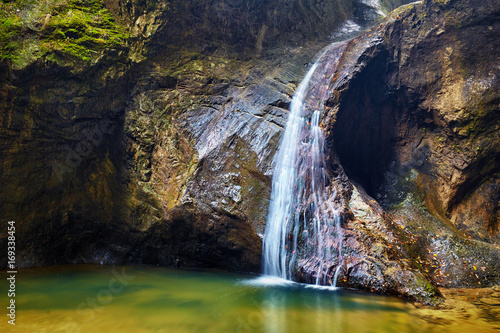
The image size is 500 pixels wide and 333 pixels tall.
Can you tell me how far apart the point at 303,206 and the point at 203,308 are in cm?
315

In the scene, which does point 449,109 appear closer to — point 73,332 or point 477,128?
point 477,128

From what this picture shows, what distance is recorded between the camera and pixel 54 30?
7898 millimetres

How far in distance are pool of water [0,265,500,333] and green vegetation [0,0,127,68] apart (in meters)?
5.30

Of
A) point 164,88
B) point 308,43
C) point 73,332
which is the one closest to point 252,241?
point 73,332

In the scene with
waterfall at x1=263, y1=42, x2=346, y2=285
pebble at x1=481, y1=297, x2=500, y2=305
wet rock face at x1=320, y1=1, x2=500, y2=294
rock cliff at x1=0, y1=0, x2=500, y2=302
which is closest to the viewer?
pebble at x1=481, y1=297, x2=500, y2=305

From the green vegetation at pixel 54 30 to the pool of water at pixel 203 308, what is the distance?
17.4 feet

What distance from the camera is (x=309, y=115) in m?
8.25

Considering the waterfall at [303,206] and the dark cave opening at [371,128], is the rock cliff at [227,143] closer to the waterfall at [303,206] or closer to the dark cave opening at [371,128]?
the dark cave opening at [371,128]

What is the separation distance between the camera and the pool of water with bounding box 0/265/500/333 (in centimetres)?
424

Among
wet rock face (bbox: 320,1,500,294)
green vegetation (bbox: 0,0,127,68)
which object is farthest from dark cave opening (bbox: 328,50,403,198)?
green vegetation (bbox: 0,0,127,68)

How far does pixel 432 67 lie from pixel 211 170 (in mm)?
6954

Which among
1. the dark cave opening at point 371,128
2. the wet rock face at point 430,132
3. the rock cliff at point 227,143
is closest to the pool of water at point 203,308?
the rock cliff at point 227,143

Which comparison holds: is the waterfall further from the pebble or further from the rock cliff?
the pebble

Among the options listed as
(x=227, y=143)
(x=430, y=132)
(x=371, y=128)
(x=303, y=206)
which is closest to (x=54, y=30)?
(x=227, y=143)
